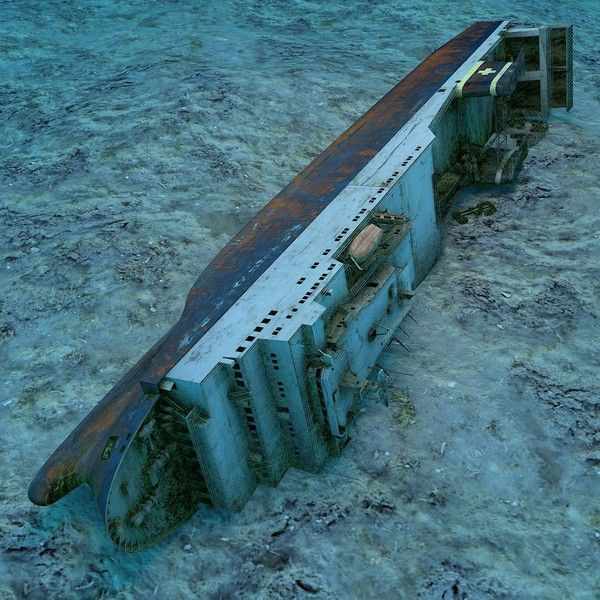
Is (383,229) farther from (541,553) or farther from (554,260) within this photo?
(541,553)

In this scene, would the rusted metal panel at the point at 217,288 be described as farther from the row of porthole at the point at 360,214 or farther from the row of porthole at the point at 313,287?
the row of porthole at the point at 313,287

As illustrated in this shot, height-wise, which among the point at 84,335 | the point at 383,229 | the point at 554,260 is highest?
the point at 383,229

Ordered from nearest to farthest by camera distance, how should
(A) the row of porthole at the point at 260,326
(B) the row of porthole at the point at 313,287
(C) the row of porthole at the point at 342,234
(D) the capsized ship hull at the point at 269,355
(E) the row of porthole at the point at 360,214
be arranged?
(D) the capsized ship hull at the point at 269,355 < (A) the row of porthole at the point at 260,326 < (B) the row of porthole at the point at 313,287 < (C) the row of porthole at the point at 342,234 < (E) the row of porthole at the point at 360,214

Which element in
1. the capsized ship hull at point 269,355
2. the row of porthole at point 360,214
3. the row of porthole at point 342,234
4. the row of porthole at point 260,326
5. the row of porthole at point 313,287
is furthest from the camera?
the row of porthole at point 360,214

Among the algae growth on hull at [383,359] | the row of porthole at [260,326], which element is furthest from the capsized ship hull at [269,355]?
the algae growth on hull at [383,359]

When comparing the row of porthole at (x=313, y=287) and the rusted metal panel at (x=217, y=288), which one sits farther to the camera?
the row of porthole at (x=313, y=287)

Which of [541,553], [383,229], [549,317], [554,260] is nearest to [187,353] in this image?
[383,229]

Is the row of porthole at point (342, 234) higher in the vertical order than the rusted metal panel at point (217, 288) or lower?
higher

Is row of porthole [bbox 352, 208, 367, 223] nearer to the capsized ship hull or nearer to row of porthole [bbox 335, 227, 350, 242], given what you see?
the capsized ship hull
